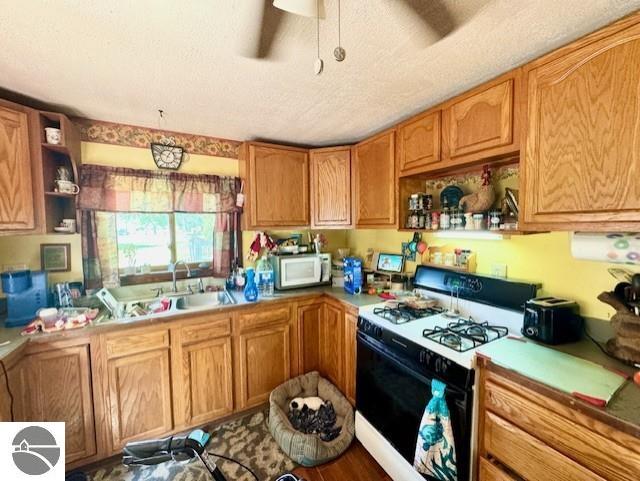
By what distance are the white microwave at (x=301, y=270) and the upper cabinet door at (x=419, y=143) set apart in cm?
115

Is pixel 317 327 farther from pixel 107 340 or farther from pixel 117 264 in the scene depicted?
pixel 117 264

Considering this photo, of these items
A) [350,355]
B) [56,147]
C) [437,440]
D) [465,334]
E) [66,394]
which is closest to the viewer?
[437,440]

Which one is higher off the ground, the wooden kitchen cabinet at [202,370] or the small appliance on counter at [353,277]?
the small appliance on counter at [353,277]

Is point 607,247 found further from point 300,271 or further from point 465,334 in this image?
point 300,271

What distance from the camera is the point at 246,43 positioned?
114cm

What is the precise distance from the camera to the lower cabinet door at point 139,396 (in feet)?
5.85

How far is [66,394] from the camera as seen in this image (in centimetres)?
165

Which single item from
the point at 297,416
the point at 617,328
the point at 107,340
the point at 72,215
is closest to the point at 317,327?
the point at 297,416

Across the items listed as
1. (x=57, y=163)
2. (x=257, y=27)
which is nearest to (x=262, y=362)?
(x=57, y=163)

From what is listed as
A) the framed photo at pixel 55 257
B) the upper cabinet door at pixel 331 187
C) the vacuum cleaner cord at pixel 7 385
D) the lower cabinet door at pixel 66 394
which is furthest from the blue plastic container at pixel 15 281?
the upper cabinet door at pixel 331 187

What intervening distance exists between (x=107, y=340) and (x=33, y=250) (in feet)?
2.95

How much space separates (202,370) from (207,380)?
95 mm

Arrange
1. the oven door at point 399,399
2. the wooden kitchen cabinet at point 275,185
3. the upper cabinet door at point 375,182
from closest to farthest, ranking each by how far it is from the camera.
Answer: the oven door at point 399,399 < the upper cabinet door at point 375,182 < the wooden kitchen cabinet at point 275,185

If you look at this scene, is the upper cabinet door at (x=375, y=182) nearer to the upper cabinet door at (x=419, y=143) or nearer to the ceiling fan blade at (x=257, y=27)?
the upper cabinet door at (x=419, y=143)
